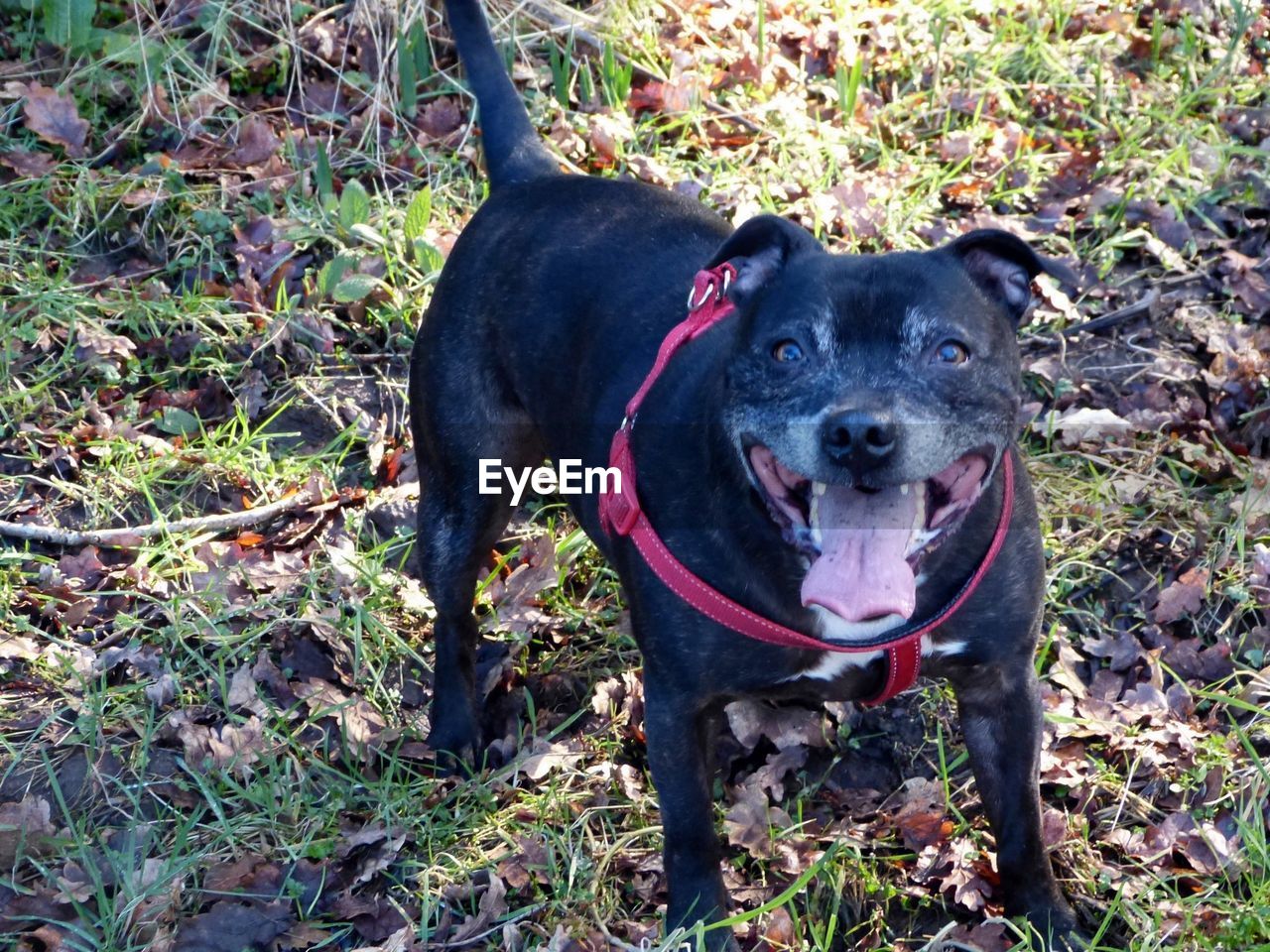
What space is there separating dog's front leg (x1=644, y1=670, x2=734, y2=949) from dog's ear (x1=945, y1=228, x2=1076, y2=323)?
1.23m

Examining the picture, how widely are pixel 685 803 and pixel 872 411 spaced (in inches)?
47.6

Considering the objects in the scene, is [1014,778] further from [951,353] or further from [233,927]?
[233,927]

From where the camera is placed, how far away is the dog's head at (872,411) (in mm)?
3125

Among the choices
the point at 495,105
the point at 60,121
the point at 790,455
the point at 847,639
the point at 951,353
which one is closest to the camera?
the point at 790,455

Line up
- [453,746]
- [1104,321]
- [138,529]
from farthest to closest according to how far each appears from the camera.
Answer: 1. [1104,321]
2. [138,529]
3. [453,746]

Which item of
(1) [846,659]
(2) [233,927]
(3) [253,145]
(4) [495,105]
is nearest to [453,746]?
(2) [233,927]

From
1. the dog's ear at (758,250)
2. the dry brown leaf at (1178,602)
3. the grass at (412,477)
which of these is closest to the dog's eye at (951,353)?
the dog's ear at (758,250)

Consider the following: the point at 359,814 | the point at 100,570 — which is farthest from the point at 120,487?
the point at 359,814

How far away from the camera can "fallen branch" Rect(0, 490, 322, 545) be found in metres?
5.19

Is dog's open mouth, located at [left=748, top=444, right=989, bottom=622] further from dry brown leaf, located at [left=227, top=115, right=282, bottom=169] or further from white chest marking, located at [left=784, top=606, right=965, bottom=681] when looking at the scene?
dry brown leaf, located at [left=227, top=115, right=282, bottom=169]

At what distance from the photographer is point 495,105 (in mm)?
4719

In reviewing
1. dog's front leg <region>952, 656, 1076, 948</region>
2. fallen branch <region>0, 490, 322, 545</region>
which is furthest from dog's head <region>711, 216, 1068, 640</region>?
fallen branch <region>0, 490, 322, 545</region>

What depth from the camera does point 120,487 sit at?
5410mm

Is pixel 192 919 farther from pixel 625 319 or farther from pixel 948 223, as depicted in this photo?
pixel 948 223
